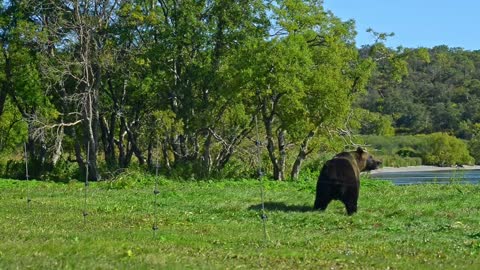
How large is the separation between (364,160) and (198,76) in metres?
20.2

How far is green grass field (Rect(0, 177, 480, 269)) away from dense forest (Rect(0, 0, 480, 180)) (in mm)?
12829

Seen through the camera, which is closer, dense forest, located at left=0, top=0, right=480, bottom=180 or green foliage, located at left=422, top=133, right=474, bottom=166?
dense forest, located at left=0, top=0, right=480, bottom=180

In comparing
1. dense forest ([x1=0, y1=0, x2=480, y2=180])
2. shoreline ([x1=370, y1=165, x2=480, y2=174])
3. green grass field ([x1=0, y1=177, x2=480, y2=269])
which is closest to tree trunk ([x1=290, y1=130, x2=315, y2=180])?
dense forest ([x1=0, y1=0, x2=480, y2=180])

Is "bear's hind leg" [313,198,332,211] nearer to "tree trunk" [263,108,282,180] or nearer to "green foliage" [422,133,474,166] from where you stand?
"tree trunk" [263,108,282,180]

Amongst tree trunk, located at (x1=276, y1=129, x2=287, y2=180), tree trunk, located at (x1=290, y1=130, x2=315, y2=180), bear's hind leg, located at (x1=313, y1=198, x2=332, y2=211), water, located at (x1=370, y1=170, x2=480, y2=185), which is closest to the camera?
bear's hind leg, located at (x1=313, y1=198, x2=332, y2=211)

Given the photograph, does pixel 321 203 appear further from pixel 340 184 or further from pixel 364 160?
pixel 364 160

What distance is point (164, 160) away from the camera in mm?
46406

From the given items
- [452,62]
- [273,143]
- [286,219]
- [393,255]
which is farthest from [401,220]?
[452,62]

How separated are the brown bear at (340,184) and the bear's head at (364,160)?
1.32m

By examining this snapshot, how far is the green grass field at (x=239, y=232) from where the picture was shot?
10945 millimetres

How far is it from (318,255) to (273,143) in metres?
30.7

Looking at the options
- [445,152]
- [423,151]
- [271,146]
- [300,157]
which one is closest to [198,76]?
[271,146]

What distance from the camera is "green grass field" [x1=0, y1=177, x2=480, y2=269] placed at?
10945 millimetres

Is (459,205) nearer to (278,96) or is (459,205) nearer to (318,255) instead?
(318,255)
